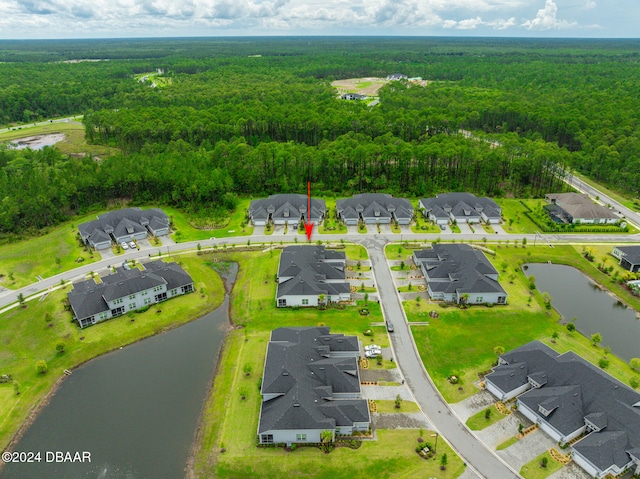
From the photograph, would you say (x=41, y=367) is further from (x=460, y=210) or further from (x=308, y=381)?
(x=460, y=210)

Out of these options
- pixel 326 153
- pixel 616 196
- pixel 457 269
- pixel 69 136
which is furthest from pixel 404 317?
pixel 69 136

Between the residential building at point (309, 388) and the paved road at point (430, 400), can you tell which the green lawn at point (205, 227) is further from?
the residential building at point (309, 388)

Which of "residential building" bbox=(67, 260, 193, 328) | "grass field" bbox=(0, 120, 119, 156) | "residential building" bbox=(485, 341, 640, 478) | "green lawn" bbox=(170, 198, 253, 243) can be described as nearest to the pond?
"grass field" bbox=(0, 120, 119, 156)

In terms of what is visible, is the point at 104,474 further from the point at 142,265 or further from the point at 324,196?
the point at 324,196

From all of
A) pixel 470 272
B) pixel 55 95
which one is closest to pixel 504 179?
pixel 470 272

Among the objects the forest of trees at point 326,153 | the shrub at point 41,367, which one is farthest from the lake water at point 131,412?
the forest of trees at point 326,153

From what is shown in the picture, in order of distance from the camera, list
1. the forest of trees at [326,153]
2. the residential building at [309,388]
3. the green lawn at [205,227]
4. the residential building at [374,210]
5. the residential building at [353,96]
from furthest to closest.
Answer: the residential building at [353,96] < the forest of trees at [326,153] < the residential building at [374,210] < the green lawn at [205,227] < the residential building at [309,388]

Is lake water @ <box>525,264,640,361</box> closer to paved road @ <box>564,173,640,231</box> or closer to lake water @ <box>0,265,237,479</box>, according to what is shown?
paved road @ <box>564,173,640,231</box>
